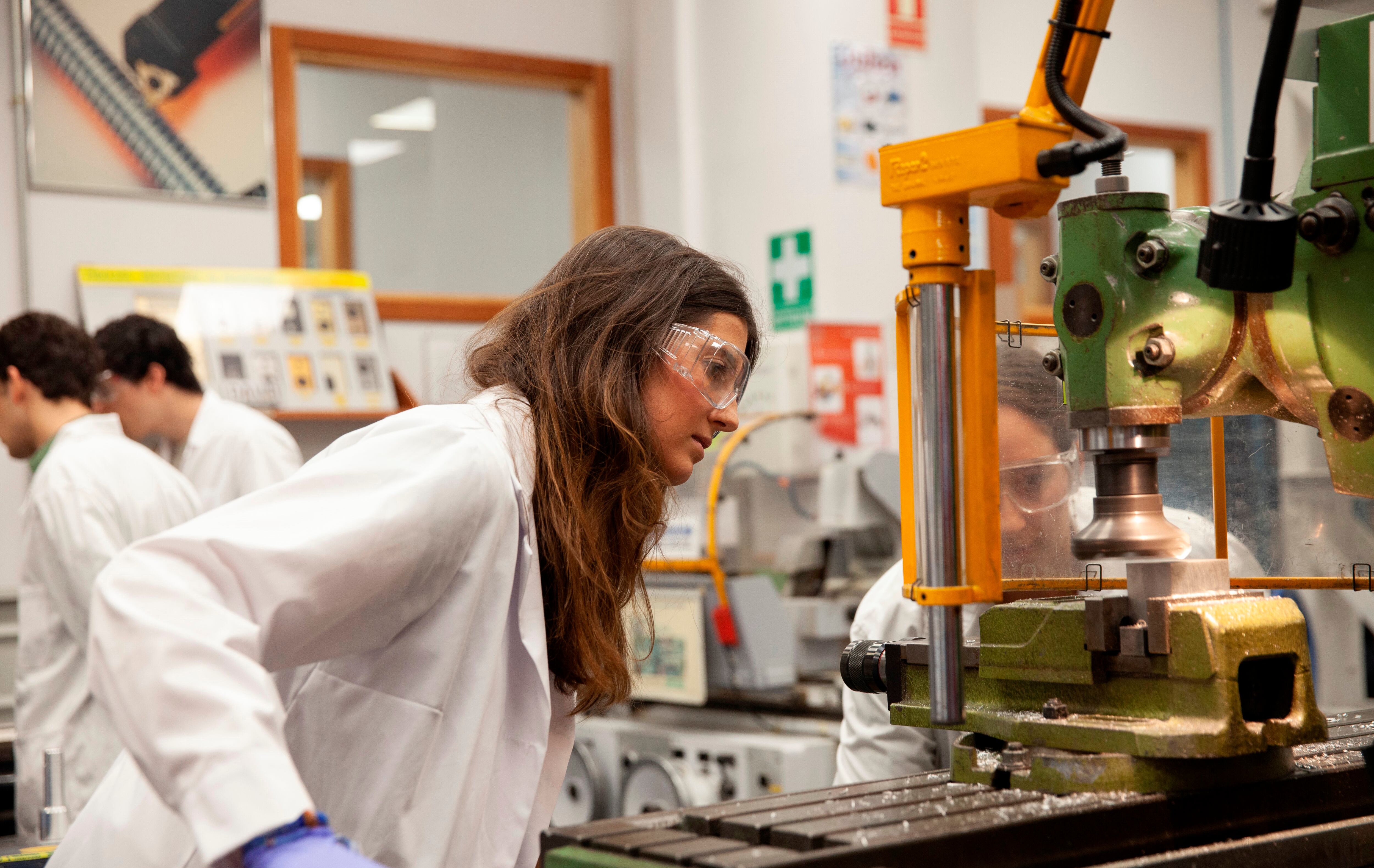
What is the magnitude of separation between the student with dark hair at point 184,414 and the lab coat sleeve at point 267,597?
2976 mm

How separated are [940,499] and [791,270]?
3.63 metres

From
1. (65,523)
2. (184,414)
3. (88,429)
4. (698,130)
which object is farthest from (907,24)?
Answer: (65,523)

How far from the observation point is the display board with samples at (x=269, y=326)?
445 centimetres

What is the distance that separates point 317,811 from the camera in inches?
35.6

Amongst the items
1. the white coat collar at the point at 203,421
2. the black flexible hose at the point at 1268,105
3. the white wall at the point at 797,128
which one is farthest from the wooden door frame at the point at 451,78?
the black flexible hose at the point at 1268,105

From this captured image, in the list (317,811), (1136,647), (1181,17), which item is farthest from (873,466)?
(1181,17)

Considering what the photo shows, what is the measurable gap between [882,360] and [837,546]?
912 mm

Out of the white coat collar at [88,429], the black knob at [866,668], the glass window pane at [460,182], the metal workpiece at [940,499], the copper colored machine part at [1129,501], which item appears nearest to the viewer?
the metal workpiece at [940,499]

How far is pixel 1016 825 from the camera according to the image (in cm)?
94

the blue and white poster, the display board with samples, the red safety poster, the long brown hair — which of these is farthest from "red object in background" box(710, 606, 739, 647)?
the long brown hair

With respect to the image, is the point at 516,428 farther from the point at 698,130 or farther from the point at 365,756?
the point at 698,130

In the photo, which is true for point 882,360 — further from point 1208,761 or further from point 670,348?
point 1208,761

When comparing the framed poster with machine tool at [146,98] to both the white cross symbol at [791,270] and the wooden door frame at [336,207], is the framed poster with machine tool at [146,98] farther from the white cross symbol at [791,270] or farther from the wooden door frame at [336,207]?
the white cross symbol at [791,270]

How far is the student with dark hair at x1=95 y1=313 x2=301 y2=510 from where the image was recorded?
3.97 metres
